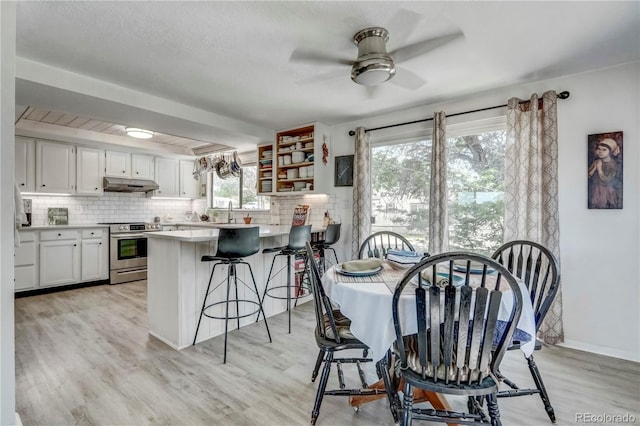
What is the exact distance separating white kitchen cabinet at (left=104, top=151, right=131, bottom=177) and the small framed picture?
12.1 feet

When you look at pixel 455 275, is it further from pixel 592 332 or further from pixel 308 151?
pixel 308 151

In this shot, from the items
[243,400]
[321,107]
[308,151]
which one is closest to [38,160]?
[308,151]

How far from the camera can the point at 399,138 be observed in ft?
12.4

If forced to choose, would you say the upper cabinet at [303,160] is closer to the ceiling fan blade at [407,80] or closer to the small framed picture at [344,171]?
the small framed picture at [344,171]

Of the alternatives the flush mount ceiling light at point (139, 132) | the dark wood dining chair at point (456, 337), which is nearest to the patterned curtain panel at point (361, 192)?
the dark wood dining chair at point (456, 337)

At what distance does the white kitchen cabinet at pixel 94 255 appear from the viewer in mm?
4664

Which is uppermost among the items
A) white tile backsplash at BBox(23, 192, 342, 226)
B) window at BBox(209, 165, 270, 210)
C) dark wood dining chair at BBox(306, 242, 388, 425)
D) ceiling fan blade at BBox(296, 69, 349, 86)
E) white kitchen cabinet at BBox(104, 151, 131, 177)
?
ceiling fan blade at BBox(296, 69, 349, 86)

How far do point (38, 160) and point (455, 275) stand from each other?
219 inches

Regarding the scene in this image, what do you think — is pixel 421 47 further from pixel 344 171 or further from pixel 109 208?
pixel 109 208

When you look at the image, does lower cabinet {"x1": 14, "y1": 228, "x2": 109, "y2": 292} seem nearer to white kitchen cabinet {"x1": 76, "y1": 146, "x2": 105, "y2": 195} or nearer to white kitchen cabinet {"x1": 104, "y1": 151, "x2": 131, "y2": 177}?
white kitchen cabinet {"x1": 76, "y1": 146, "x2": 105, "y2": 195}

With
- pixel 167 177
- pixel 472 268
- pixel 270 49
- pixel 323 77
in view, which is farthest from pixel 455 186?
pixel 167 177

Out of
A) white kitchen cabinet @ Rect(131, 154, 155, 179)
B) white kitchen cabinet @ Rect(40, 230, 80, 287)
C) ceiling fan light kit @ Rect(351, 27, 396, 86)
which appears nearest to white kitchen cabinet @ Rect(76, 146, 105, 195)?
white kitchen cabinet @ Rect(131, 154, 155, 179)

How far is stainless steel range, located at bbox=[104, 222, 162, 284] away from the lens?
4.88 metres

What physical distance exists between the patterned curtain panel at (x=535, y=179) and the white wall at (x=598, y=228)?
0.42ft
